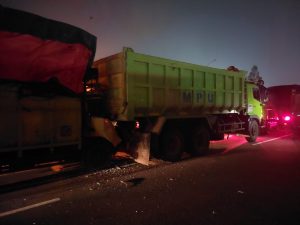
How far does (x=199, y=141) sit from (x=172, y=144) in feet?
4.80

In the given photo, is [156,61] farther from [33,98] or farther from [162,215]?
[162,215]

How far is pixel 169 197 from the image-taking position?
224 inches

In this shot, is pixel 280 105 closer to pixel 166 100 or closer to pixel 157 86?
pixel 166 100

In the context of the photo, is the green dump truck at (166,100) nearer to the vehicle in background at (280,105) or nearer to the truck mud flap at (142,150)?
the truck mud flap at (142,150)

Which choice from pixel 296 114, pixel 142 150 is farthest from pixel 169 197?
pixel 296 114

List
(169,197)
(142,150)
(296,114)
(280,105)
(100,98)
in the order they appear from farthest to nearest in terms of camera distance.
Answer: (280,105)
(296,114)
(100,98)
(142,150)
(169,197)

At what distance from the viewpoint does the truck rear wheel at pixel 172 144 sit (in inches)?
352

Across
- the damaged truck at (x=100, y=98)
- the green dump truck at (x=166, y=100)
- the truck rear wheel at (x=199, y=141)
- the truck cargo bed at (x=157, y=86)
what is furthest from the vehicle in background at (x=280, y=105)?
the truck rear wheel at (x=199, y=141)

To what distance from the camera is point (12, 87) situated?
5.81 m

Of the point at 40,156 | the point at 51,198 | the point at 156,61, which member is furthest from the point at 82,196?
the point at 156,61

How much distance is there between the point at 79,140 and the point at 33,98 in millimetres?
1503

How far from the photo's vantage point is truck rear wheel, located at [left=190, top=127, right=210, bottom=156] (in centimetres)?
1001

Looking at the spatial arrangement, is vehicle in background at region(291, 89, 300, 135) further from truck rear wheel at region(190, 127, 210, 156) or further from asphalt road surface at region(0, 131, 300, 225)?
asphalt road surface at region(0, 131, 300, 225)

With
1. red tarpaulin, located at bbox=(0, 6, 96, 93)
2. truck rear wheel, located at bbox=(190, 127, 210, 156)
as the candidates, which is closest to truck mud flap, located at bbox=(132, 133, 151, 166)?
truck rear wheel, located at bbox=(190, 127, 210, 156)
